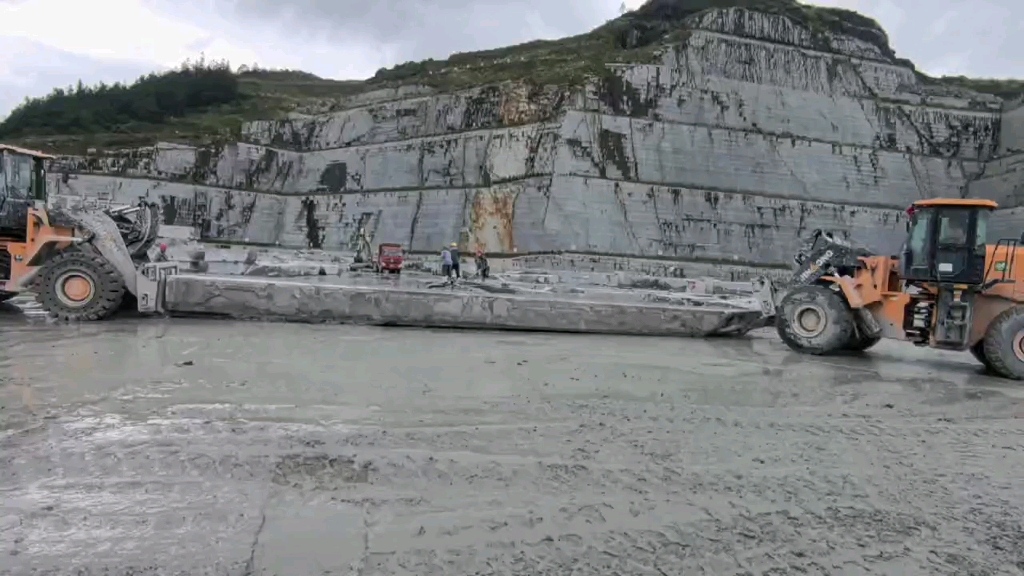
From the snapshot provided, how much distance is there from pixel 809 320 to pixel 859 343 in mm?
1368

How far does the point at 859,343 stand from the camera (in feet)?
37.0

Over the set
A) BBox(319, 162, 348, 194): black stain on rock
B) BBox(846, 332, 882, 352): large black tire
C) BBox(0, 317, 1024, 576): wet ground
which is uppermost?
BBox(319, 162, 348, 194): black stain on rock

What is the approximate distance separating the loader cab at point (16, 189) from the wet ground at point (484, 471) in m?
4.71

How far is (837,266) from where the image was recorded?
1085cm

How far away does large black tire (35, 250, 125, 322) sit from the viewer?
10945 millimetres

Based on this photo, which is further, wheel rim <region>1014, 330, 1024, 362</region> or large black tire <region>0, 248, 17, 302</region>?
large black tire <region>0, 248, 17, 302</region>

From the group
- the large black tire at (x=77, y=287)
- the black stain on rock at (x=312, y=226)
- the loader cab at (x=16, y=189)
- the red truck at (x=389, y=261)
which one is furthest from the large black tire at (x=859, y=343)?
the black stain on rock at (x=312, y=226)

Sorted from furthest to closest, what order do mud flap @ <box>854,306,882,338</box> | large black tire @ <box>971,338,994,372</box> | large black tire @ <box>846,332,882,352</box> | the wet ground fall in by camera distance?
large black tire @ <box>846,332,882,352</box> → mud flap @ <box>854,306,882,338</box> → large black tire @ <box>971,338,994,372</box> → the wet ground

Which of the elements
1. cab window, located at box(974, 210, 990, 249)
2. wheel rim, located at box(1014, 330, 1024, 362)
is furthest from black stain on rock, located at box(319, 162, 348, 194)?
wheel rim, located at box(1014, 330, 1024, 362)

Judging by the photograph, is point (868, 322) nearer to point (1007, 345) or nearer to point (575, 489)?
point (1007, 345)

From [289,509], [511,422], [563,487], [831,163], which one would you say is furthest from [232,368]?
[831,163]

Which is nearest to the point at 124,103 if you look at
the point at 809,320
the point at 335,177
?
the point at 335,177

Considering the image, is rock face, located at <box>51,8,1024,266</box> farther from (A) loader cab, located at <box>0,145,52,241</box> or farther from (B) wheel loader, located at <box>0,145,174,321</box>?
(A) loader cab, located at <box>0,145,52,241</box>

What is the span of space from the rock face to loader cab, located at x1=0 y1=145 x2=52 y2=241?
24039 mm
